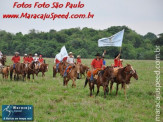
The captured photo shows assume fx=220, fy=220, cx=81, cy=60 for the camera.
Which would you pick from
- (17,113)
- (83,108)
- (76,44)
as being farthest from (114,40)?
(76,44)

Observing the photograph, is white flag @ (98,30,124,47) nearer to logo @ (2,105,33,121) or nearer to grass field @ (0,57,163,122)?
grass field @ (0,57,163,122)

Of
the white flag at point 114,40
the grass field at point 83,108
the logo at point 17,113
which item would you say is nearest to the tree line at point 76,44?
the white flag at point 114,40

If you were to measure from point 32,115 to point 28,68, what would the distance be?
1173cm

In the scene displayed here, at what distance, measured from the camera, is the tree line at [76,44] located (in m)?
74.2

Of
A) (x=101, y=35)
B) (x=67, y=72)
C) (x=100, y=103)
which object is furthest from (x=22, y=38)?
(x=100, y=103)

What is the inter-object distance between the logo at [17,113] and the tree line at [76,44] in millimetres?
57797

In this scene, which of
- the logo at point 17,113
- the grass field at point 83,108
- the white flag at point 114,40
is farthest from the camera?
the white flag at point 114,40

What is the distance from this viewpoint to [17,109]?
31.2 ft

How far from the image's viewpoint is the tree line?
74188mm

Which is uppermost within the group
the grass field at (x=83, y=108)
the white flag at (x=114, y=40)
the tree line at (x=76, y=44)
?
the tree line at (x=76, y=44)

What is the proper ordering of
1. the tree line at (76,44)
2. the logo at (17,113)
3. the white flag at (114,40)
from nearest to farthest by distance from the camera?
Answer: the logo at (17,113), the white flag at (114,40), the tree line at (76,44)

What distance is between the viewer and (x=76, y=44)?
77438 millimetres

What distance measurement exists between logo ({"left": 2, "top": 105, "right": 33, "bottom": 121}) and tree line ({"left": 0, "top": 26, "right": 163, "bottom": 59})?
57.8 metres

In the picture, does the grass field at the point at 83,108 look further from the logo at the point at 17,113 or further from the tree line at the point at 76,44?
the tree line at the point at 76,44
